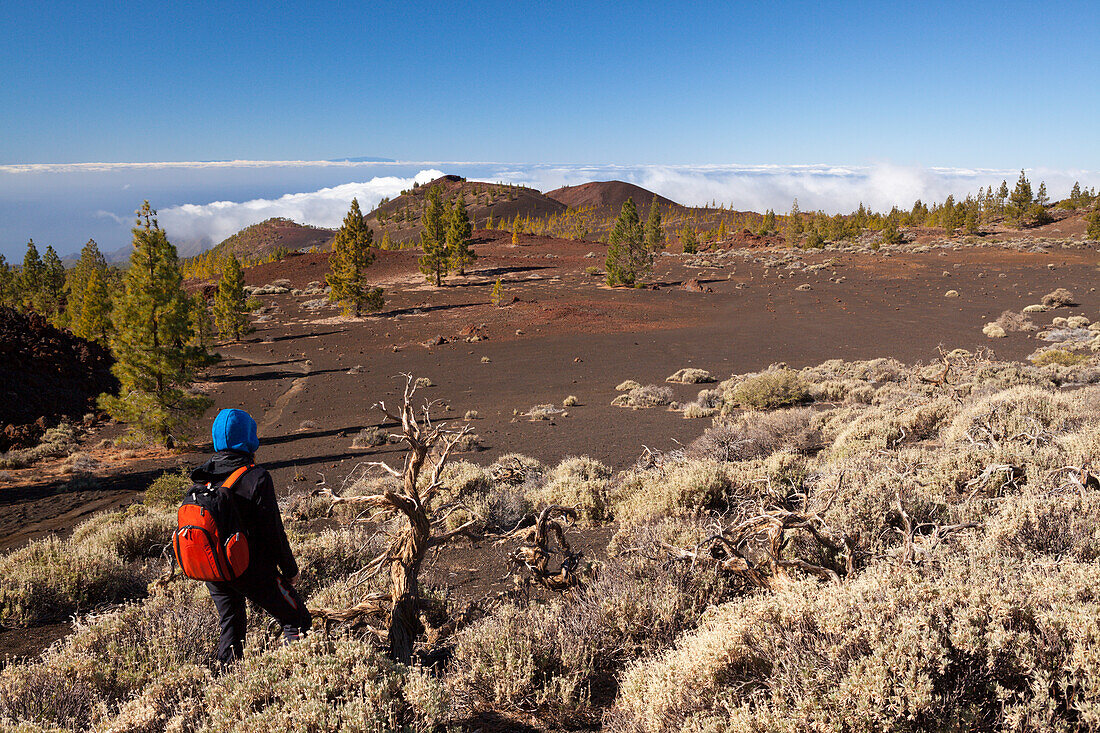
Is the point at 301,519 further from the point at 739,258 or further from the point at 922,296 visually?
the point at 739,258

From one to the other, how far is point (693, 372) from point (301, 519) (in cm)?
1373

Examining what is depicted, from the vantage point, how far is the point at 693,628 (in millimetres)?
3516

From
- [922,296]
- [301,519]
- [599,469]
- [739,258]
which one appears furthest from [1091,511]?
[739,258]

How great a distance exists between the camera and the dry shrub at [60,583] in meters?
4.92

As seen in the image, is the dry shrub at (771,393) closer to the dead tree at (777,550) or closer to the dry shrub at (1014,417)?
the dry shrub at (1014,417)

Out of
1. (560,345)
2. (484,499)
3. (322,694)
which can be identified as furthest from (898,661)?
(560,345)

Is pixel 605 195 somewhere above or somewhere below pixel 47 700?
above

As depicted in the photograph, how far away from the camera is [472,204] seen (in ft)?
418

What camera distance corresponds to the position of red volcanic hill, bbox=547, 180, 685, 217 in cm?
17712

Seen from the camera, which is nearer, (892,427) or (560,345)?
(892,427)

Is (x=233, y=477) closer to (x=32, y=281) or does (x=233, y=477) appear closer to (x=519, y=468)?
(x=519, y=468)

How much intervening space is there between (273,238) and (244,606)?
16665 centimetres

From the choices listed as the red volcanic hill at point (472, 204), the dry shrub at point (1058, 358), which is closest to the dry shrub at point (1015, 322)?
the dry shrub at point (1058, 358)

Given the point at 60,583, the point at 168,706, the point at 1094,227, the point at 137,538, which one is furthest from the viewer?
the point at 1094,227
